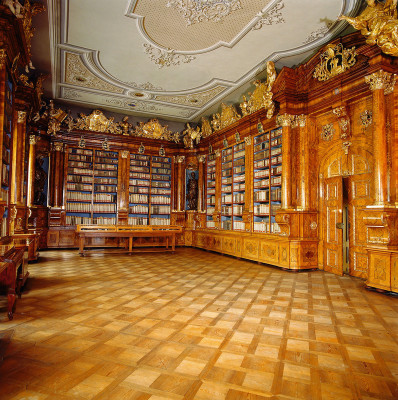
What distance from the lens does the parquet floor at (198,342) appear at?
6.20 feet

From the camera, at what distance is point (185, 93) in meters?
8.75

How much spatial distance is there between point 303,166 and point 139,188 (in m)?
6.11

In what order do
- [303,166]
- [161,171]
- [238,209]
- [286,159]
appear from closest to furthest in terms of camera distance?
[303,166] → [286,159] → [238,209] → [161,171]

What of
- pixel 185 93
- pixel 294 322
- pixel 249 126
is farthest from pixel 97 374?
pixel 185 93

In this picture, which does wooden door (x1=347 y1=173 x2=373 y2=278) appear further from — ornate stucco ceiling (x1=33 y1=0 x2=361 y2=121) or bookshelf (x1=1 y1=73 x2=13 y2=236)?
bookshelf (x1=1 y1=73 x2=13 y2=236)

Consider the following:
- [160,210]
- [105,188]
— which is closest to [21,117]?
[105,188]

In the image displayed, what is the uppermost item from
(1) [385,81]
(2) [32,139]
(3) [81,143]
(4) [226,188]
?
(3) [81,143]

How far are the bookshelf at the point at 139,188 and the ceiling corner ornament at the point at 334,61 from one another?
653cm

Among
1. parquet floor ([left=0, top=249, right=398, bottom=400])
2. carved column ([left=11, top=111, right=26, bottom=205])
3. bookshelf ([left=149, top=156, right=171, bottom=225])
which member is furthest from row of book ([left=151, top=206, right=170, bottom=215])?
parquet floor ([left=0, top=249, right=398, bottom=400])

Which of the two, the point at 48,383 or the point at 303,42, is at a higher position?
the point at 303,42

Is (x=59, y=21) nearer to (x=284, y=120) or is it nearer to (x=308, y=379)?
(x=284, y=120)

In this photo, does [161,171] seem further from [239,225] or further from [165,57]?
[165,57]

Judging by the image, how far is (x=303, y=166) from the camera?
639cm

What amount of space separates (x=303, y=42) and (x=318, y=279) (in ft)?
15.7
